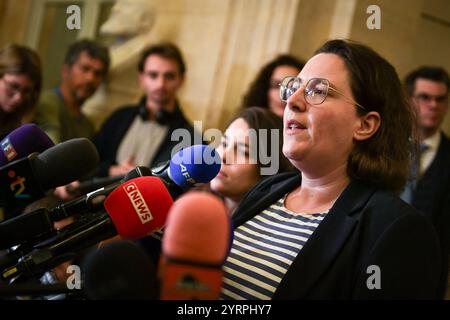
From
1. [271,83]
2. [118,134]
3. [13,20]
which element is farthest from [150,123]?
[13,20]

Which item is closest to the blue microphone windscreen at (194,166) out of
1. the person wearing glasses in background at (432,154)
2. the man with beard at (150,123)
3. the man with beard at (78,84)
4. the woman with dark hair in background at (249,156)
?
the woman with dark hair in background at (249,156)

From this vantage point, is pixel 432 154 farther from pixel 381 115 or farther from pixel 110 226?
pixel 110 226

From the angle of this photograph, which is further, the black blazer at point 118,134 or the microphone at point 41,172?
the black blazer at point 118,134

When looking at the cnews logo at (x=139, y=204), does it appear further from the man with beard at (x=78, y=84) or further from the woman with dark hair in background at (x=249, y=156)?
the man with beard at (x=78, y=84)

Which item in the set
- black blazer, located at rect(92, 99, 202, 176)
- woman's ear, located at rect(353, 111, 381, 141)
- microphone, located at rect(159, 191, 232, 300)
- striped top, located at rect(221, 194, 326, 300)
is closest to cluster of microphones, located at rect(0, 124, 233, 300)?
microphone, located at rect(159, 191, 232, 300)

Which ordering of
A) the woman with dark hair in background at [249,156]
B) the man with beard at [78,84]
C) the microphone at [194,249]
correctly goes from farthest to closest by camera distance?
the man with beard at [78,84] < the woman with dark hair in background at [249,156] < the microphone at [194,249]

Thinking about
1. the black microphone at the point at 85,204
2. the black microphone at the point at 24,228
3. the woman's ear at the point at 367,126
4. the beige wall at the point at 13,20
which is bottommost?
the black microphone at the point at 24,228

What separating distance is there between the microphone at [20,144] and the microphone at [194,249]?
1.89 ft

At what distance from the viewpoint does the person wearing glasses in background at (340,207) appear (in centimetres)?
124

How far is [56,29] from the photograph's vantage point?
461 centimetres

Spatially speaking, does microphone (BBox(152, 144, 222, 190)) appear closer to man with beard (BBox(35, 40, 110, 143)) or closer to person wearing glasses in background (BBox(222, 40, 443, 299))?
person wearing glasses in background (BBox(222, 40, 443, 299))

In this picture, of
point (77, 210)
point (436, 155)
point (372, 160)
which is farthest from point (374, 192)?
point (436, 155)

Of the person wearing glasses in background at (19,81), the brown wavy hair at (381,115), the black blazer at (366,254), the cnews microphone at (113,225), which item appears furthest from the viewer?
the person wearing glasses in background at (19,81)
